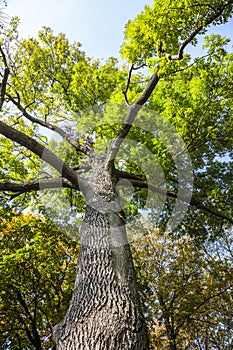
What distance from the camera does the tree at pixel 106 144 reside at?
8.19ft

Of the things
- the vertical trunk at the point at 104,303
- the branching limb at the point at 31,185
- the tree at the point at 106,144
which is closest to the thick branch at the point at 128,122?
the tree at the point at 106,144

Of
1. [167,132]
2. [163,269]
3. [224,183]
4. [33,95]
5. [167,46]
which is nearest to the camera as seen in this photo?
[167,46]

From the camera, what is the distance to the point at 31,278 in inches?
279

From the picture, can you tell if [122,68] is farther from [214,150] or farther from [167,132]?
[214,150]

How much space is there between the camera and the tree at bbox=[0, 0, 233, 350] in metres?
2.50

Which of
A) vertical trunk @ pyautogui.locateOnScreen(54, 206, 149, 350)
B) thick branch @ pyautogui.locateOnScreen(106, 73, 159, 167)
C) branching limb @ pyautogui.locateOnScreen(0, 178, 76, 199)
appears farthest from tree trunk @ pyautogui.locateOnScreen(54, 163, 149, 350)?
thick branch @ pyautogui.locateOnScreen(106, 73, 159, 167)

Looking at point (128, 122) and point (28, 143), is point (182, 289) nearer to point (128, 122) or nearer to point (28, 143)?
point (128, 122)

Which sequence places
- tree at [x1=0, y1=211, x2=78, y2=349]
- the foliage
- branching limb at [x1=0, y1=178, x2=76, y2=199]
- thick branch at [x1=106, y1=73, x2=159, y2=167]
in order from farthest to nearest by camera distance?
the foliage, tree at [x1=0, y1=211, x2=78, y2=349], thick branch at [x1=106, y1=73, x2=159, y2=167], branching limb at [x1=0, y1=178, x2=76, y2=199]

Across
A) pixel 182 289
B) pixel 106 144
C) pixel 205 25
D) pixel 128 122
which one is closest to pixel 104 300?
pixel 128 122

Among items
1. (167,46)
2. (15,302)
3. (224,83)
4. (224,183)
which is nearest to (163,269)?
(224,183)

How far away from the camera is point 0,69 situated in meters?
7.71

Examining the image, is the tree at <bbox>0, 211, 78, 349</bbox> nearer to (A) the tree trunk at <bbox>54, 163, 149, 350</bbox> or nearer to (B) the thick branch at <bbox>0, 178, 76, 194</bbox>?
(B) the thick branch at <bbox>0, 178, 76, 194</bbox>

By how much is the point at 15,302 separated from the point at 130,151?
5.60 metres

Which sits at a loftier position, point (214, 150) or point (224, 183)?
point (214, 150)
